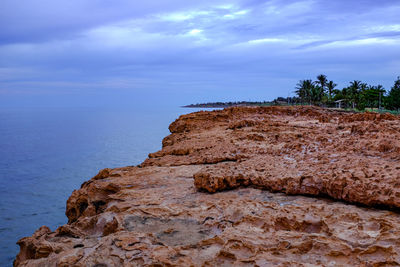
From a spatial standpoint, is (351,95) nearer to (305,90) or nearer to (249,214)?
(305,90)

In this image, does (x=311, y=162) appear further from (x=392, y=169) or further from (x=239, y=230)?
(x=239, y=230)

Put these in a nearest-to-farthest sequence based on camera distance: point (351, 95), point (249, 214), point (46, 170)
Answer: point (249, 214) → point (46, 170) → point (351, 95)

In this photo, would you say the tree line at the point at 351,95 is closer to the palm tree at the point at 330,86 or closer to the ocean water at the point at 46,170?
the palm tree at the point at 330,86

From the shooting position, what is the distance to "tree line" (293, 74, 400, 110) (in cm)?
5415

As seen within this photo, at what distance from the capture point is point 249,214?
4.00 meters

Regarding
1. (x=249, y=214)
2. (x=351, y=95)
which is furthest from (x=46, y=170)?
(x=351, y=95)

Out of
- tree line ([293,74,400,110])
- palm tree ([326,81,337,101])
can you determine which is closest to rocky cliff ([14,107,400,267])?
tree line ([293,74,400,110])

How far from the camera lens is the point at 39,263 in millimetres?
3859

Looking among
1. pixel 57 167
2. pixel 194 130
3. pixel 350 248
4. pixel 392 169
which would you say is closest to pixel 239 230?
pixel 350 248

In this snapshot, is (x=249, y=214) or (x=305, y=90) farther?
(x=305, y=90)

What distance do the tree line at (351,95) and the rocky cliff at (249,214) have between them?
52.9m

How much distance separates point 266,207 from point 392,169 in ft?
5.53

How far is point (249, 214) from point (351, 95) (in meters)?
68.0

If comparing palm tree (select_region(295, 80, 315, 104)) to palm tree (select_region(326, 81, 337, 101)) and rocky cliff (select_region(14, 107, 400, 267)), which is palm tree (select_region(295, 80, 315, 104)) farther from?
rocky cliff (select_region(14, 107, 400, 267))
